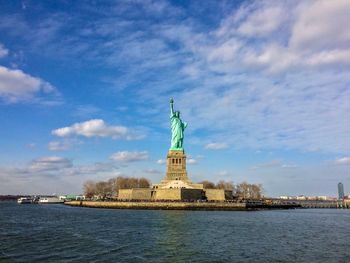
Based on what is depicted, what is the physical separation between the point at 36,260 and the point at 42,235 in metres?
9.73

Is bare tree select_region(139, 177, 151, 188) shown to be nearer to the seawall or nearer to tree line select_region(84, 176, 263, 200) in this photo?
tree line select_region(84, 176, 263, 200)

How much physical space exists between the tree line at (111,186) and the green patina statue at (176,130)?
986 inches

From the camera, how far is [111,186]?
107 m

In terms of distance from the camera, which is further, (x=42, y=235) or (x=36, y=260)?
(x=42, y=235)

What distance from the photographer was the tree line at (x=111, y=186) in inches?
3873

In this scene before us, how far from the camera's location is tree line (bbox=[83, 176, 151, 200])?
323 feet

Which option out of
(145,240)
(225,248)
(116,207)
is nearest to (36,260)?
(145,240)

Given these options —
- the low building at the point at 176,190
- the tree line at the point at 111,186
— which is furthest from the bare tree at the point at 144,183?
the low building at the point at 176,190

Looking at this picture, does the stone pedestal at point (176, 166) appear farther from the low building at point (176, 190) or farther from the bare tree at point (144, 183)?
the bare tree at point (144, 183)

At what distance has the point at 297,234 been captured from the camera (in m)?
30.4

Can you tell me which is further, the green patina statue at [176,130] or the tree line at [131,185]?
the tree line at [131,185]

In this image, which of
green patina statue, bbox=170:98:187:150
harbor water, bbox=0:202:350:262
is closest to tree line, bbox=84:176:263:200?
green patina statue, bbox=170:98:187:150

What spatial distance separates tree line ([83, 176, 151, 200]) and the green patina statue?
2505cm

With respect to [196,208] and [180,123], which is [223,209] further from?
[180,123]
